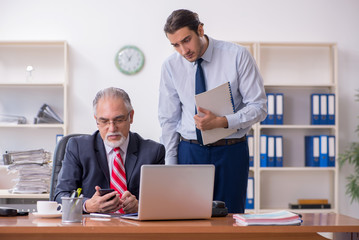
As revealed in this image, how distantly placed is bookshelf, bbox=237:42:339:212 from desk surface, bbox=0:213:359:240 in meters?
3.65

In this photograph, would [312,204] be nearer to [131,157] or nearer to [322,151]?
[322,151]

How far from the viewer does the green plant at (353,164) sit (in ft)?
16.2

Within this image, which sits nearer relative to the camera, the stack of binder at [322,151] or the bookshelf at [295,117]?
the stack of binder at [322,151]

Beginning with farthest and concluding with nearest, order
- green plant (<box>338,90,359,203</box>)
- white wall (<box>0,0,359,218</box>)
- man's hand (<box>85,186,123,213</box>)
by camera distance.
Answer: white wall (<box>0,0,359,218</box>)
green plant (<box>338,90,359,203</box>)
man's hand (<box>85,186,123,213</box>)

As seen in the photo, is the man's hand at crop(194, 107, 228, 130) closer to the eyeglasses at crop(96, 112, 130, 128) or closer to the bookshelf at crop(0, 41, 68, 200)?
the eyeglasses at crop(96, 112, 130, 128)

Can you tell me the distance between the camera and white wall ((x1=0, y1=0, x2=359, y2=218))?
5160mm

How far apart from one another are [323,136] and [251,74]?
2.54 meters

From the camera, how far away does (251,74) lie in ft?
9.01

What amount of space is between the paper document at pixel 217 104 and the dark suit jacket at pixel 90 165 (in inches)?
14.7

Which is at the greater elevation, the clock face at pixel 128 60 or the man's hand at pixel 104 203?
the clock face at pixel 128 60

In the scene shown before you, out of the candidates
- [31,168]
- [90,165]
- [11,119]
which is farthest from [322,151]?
[90,165]

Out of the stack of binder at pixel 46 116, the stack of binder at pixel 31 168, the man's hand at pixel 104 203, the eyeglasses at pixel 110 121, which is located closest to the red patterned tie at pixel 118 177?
the eyeglasses at pixel 110 121

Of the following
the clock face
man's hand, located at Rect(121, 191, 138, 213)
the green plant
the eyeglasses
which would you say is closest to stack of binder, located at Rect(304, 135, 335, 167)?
the green plant

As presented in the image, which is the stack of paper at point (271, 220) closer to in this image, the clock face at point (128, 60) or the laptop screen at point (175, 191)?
the laptop screen at point (175, 191)
